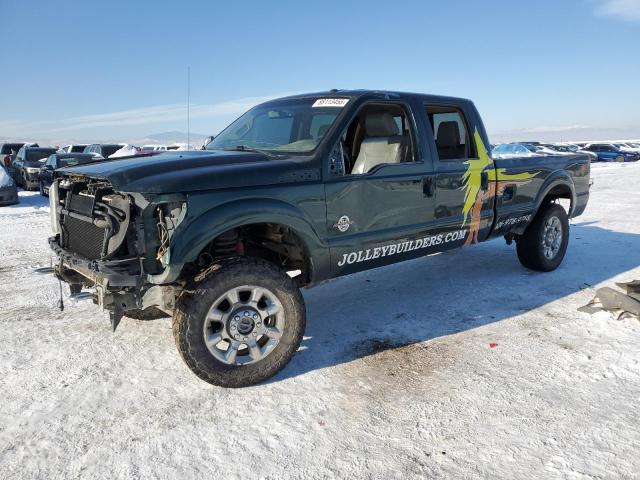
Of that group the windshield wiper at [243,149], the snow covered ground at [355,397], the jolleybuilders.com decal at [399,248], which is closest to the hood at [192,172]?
the windshield wiper at [243,149]

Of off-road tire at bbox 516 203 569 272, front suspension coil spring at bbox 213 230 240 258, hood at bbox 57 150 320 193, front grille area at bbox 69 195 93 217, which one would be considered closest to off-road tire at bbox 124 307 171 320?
front suspension coil spring at bbox 213 230 240 258

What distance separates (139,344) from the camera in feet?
13.0

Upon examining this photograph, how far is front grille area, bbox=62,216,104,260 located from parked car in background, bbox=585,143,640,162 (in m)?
38.1

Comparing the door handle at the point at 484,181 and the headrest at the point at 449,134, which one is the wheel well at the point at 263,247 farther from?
the door handle at the point at 484,181

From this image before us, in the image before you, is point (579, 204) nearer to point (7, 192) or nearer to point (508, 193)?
point (508, 193)

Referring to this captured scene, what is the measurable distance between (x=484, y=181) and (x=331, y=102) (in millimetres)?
1786

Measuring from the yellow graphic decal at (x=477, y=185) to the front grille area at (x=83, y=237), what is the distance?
314cm

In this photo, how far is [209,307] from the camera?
319 cm

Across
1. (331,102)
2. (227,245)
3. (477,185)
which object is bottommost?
(227,245)

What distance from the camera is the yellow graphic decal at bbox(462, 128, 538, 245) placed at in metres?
4.75

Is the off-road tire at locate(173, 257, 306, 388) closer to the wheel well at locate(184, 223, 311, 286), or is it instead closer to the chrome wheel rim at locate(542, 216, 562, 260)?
the wheel well at locate(184, 223, 311, 286)

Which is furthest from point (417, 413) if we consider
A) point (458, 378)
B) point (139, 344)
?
point (139, 344)

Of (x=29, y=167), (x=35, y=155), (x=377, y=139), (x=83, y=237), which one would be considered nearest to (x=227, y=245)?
(x=83, y=237)

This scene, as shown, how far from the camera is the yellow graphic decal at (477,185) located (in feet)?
15.6
